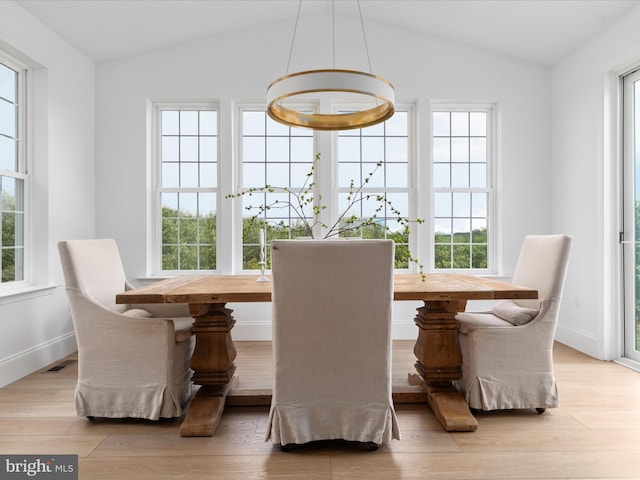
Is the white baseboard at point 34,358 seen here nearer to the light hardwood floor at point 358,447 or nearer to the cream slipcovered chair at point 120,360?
the light hardwood floor at point 358,447

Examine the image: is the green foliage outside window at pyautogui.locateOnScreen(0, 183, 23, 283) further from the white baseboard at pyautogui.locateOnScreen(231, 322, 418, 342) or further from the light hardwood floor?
the white baseboard at pyautogui.locateOnScreen(231, 322, 418, 342)

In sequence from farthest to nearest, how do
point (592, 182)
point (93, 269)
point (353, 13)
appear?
point (353, 13) < point (592, 182) < point (93, 269)

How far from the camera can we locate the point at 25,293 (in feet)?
10.4

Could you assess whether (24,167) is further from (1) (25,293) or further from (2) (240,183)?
(2) (240,183)

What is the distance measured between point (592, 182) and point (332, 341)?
3.01 m

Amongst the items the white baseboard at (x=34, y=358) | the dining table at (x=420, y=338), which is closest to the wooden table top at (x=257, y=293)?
the dining table at (x=420, y=338)

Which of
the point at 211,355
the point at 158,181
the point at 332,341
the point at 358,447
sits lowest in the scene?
the point at 358,447

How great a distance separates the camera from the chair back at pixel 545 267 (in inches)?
93.4

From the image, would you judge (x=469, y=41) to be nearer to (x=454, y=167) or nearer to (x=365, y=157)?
(x=454, y=167)

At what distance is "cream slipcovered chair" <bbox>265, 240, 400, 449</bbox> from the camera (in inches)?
69.7

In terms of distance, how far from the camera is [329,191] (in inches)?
166

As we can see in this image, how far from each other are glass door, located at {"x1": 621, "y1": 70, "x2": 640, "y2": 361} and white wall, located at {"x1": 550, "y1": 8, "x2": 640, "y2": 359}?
72mm

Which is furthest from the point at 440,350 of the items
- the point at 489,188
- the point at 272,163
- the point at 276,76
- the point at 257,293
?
the point at 276,76

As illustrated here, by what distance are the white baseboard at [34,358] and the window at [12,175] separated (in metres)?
0.54
